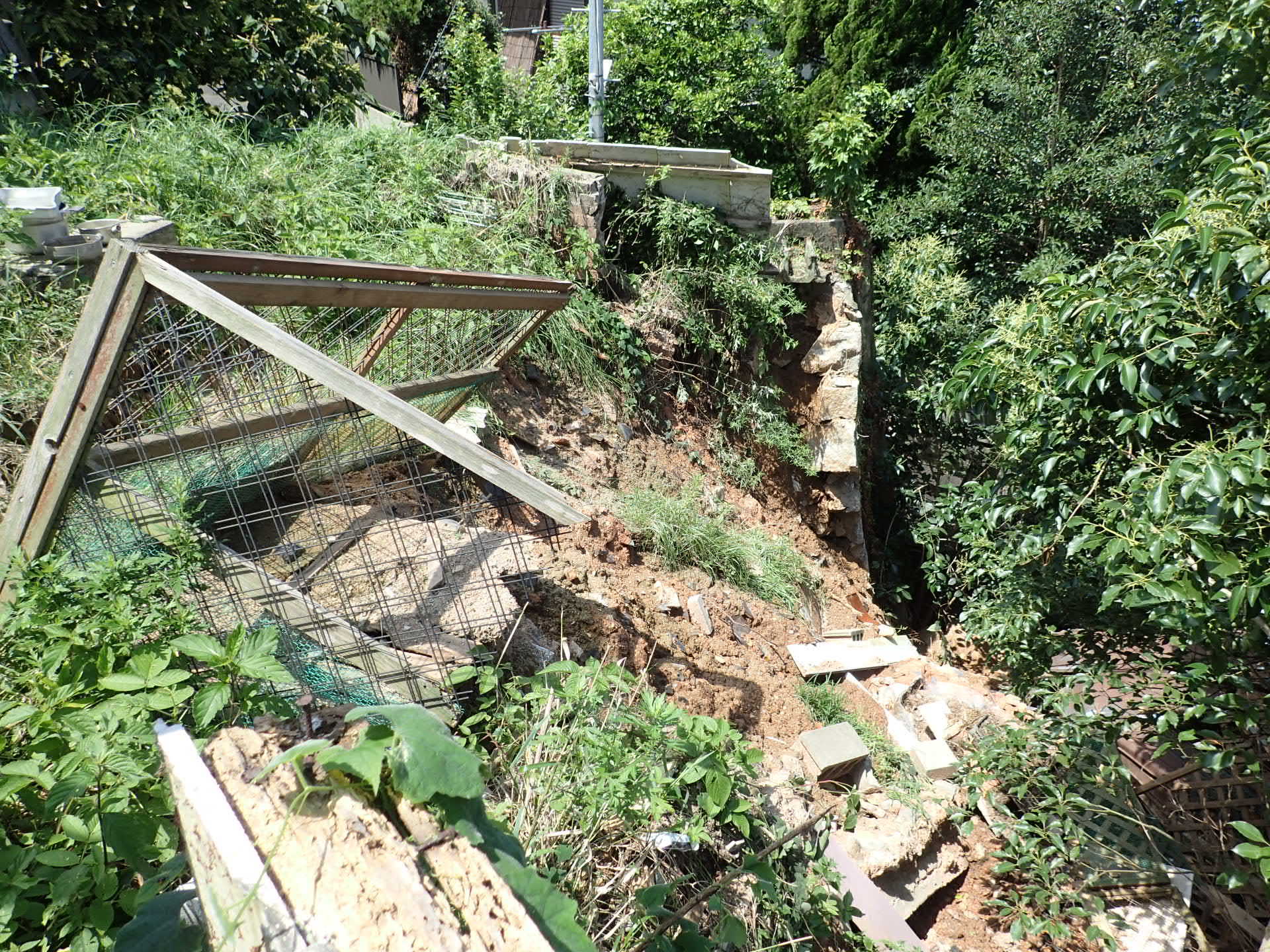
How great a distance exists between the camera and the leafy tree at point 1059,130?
8.07 m

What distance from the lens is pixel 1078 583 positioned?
13.1 ft

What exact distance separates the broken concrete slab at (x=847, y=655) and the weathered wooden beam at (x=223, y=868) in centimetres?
396

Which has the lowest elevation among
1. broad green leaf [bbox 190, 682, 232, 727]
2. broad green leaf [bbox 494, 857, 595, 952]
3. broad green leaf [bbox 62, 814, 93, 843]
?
broad green leaf [bbox 62, 814, 93, 843]

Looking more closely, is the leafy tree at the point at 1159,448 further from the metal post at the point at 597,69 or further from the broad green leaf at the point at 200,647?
the metal post at the point at 597,69

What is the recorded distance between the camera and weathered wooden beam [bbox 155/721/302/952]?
110cm

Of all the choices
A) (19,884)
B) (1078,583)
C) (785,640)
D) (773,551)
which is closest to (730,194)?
(773,551)

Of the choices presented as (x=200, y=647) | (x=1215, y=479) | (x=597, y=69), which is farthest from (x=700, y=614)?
(x=597, y=69)

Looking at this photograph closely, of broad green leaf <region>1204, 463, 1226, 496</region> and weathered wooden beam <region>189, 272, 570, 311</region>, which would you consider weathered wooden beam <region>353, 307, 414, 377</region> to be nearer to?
weathered wooden beam <region>189, 272, 570, 311</region>

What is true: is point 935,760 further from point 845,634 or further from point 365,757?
point 365,757

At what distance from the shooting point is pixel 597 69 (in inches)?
288

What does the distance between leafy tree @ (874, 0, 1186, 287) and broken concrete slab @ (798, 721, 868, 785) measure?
5722 mm

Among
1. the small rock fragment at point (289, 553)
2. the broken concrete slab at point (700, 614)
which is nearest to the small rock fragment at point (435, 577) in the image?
the small rock fragment at point (289, 553)

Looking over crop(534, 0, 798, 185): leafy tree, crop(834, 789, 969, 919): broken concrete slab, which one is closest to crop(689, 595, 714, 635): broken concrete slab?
crop(834, 789, 969, 919): broken concrete slab

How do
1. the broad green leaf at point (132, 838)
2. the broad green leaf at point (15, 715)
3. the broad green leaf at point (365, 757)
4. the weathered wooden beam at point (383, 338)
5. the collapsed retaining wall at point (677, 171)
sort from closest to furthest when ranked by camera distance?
1. the broad green leaf at point (365, 757)
2. the broad green leaf at point (132, 838)
3. the broad green leaf at point (15, 715)
4. the weathered wooden beam at point (383, 338)
5. the collapsed retaining wall at point (677, 171)
